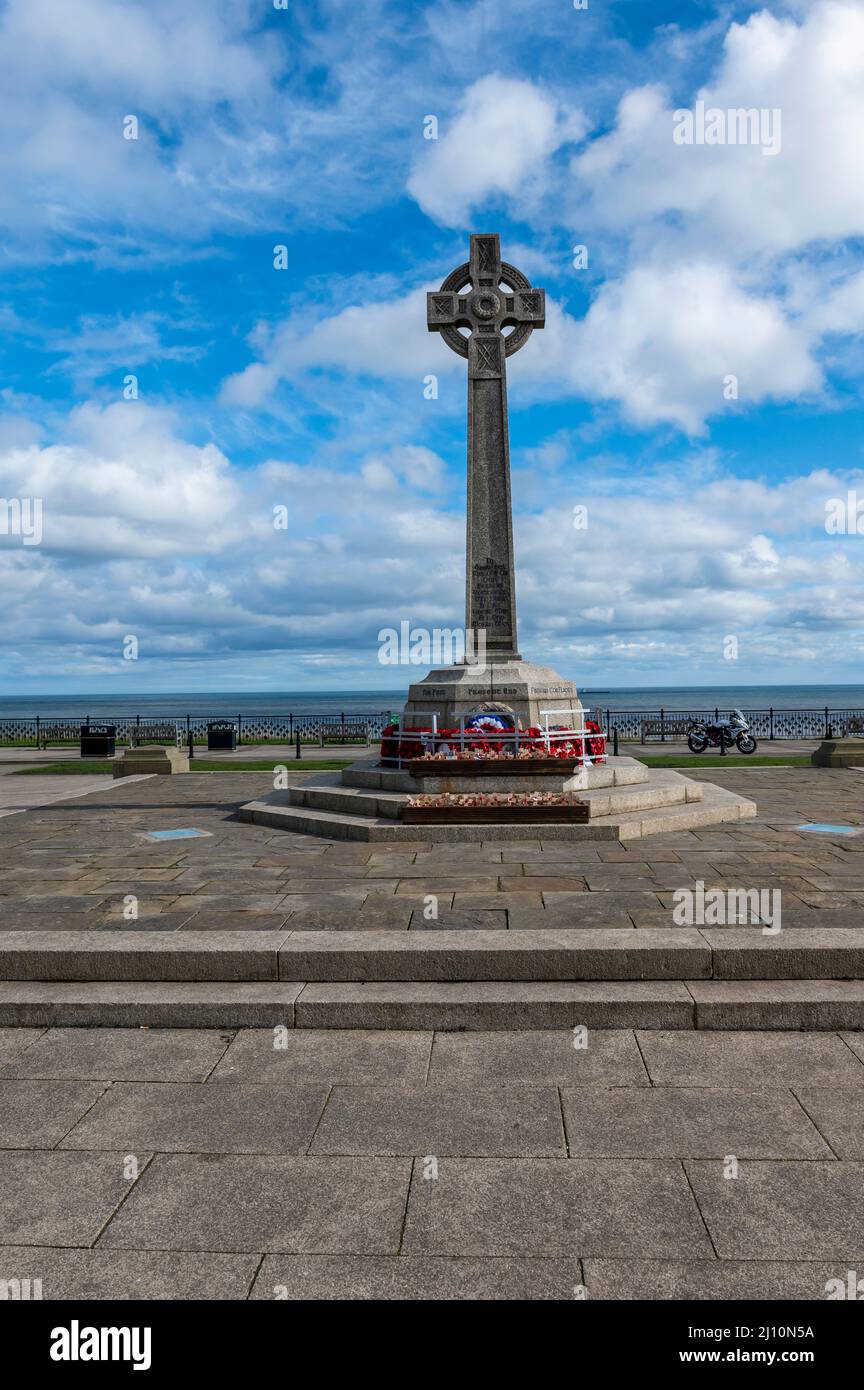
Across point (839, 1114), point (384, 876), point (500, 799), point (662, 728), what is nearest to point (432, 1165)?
point (839, 1114)

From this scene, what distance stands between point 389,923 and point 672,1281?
12.1ft

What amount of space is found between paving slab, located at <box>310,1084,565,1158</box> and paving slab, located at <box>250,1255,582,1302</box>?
2.42 feet

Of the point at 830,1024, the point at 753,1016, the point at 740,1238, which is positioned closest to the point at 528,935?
the point at 753,1016

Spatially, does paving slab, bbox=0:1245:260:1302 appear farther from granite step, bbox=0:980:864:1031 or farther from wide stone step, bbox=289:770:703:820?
wide stone step, bbox=289:770:703:820

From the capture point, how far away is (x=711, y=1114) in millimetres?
4203

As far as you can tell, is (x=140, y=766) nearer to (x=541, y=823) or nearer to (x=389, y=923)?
(x=541, y=823)

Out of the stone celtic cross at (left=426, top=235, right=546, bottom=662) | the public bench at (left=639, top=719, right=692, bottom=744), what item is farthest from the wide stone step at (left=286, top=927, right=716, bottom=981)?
the public bench at (left=639, top=719, right=692, bottom=744)

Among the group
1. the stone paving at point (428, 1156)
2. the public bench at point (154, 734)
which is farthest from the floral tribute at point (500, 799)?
the public bench at point (154, 734)

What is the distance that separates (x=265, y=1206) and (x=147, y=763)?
16.7 m

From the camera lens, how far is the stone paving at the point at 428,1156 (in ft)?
10.3

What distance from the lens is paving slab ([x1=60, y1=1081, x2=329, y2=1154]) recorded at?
13.1 ft

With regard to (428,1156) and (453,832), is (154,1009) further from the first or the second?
(453,832)

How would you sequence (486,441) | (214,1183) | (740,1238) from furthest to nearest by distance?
(486,441) → (214,1183) → (740,1238)

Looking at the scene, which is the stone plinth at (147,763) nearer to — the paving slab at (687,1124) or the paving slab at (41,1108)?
the paving slab at (41,1108)
